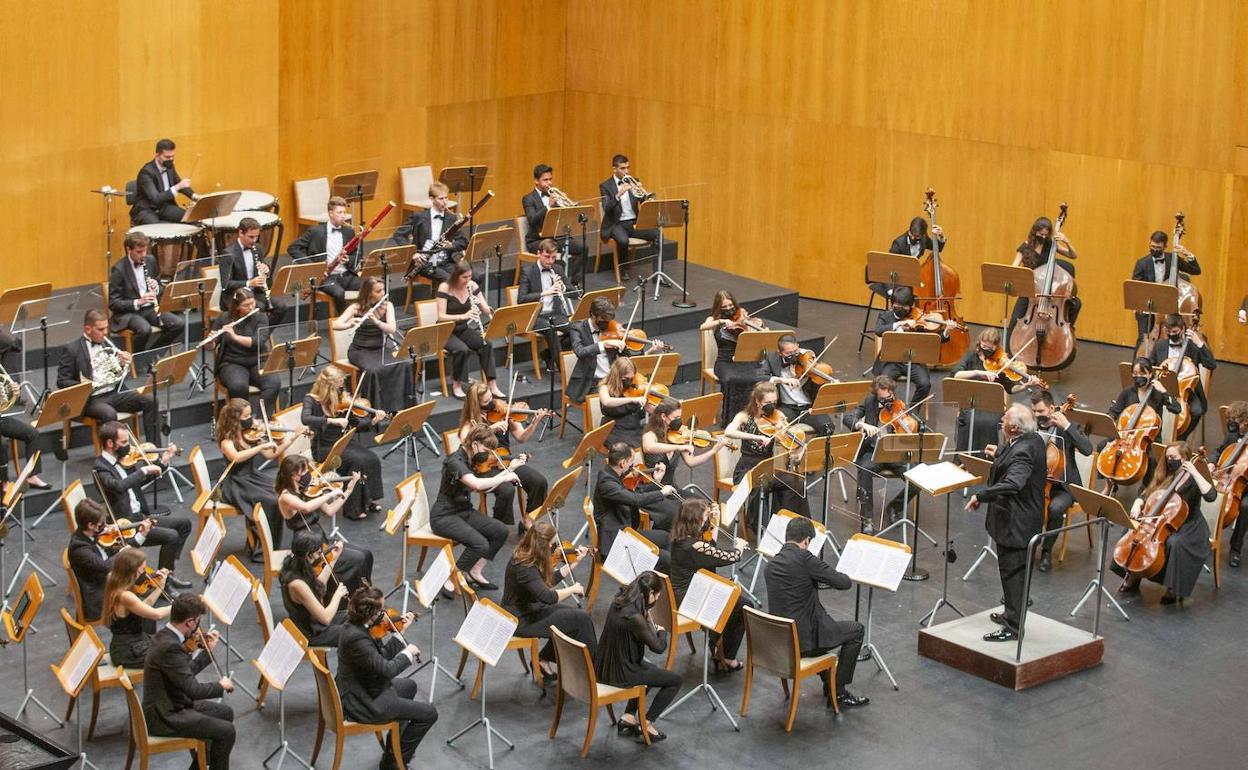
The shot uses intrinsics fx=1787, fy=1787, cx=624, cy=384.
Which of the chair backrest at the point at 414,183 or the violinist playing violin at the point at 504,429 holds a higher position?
the chair backrest at the point at 414,183

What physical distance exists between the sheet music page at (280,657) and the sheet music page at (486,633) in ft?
3.10

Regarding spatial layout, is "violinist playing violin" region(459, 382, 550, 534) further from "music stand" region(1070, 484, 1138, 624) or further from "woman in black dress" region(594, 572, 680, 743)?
"music stand" region(1070, 484, 1138, 624)

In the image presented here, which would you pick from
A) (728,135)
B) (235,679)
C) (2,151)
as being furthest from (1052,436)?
(2,151)

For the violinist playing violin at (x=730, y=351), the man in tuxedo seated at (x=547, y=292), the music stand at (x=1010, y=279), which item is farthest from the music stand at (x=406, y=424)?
the music stand at (x=1010, y=279)

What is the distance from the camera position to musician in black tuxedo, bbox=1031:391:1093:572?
11898 mm


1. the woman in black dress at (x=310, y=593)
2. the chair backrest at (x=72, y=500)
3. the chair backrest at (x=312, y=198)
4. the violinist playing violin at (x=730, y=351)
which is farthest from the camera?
the chair backrest at (x=312, y=198)

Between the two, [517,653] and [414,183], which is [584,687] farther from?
[414,183]

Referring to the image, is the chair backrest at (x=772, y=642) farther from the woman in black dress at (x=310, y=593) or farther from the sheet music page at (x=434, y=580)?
the woman in black dress at (x=310, y=593)

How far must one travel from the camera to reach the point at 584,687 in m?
9.53

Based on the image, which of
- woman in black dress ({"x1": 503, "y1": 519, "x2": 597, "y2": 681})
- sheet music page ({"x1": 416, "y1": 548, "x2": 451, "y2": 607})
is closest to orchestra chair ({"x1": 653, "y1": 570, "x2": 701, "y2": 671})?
woman in black dress ({"x1": 503, "y1": 519, "x2": 597, "y2": 681})

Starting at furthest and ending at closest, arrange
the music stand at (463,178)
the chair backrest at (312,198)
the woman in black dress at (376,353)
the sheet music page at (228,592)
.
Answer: the chair backrest at (312,198) < the music stand at (463,178) < the woman in black dress at (376,353) < the sheet music page at (228,592)

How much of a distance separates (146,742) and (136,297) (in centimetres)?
600

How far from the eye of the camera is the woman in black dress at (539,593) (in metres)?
10.0

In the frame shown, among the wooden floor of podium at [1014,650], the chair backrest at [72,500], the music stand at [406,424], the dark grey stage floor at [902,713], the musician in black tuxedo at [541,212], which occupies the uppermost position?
the musician in black tuxedo at [541,212]
